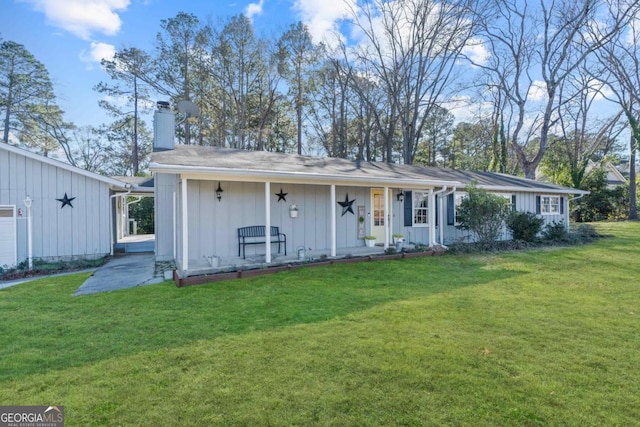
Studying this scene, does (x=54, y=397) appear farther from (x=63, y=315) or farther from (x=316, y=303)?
(x=316, y=303)

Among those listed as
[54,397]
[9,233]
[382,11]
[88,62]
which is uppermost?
[382,11]

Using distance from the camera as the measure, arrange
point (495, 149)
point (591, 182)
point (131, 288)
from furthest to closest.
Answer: point (495, 149) < point (591, 182) < point (131, 288)

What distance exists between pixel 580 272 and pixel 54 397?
8624 mm

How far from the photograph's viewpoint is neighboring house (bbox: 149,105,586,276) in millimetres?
7172

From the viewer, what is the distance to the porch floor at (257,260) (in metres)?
6.45

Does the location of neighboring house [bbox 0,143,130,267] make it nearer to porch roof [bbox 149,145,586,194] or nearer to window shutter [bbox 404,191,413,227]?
porch roof [bbox 149,145,586,194]

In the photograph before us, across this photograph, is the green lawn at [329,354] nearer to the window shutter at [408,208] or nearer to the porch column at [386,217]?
the porch column at [386,217]

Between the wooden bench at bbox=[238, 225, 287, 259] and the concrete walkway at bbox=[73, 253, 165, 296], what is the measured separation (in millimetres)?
1884

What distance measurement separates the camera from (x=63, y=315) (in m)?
4.32

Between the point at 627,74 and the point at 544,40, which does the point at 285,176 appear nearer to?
the point at 544,40

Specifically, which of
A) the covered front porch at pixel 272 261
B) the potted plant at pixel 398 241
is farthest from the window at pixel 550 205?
the potted plant at pixel 398 241

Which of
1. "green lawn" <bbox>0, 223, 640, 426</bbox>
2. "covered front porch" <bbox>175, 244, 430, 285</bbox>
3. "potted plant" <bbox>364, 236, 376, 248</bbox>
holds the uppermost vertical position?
"potted plant" <bbox>364, 236, 376, 248</bbox>

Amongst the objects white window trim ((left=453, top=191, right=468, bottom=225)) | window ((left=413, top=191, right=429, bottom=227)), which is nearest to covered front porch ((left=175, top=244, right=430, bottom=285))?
window ((left=413, top=191, right=429, bottom=227))

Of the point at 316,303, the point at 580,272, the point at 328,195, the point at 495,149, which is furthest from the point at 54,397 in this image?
the point at 495,149
